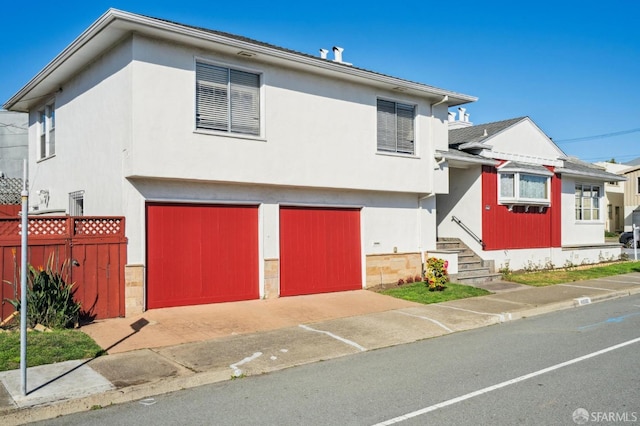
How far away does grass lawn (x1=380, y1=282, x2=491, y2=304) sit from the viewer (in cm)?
1360

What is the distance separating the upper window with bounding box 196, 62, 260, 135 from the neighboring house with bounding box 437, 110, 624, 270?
21.3ft

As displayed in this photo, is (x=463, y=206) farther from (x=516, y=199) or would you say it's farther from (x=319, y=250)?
(x=319, y=250)

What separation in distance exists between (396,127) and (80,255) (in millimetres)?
9240

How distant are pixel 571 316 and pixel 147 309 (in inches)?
361

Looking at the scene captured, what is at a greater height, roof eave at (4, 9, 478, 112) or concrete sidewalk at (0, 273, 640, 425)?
roof eave at (4, 9, 478, 112)

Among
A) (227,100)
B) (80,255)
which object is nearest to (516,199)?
(227,100)

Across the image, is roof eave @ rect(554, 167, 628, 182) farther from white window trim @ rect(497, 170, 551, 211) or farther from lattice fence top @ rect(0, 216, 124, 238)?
lattice fence top @ rect(0, 216, 124, 238)

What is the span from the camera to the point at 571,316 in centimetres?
1193

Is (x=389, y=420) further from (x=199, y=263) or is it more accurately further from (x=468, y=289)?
(x=468, y=289)

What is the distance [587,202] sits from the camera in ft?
77.3

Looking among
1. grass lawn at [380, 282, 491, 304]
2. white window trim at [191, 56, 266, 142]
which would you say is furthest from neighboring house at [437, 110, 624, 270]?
white window trim at [191, 56, 266, 142]

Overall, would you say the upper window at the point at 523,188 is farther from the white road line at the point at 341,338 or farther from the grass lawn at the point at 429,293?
the white road line at the point at 341,338

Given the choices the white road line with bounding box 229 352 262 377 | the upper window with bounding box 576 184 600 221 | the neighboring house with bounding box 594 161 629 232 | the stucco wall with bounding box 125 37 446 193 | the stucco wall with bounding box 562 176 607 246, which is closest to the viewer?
the white road line with bounding box 229 352 262 377

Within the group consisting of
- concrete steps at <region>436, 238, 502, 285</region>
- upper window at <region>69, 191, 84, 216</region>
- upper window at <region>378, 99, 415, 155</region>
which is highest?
upper window at <region>378, 99, 415, 155</region>
